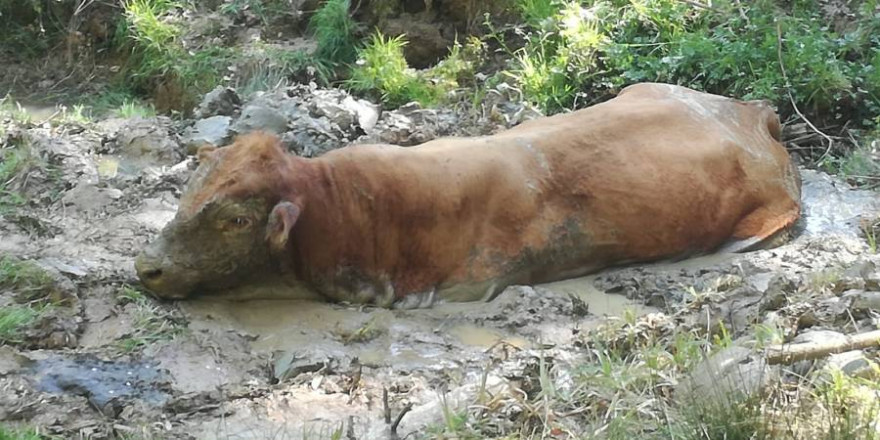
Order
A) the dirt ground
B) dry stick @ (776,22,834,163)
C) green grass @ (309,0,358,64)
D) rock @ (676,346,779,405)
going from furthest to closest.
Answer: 1. green grass @ (309,0,358,64)
2. dry stick @ (776,22,834,163)
3. the dirt ground
4. rock @ (676,346,779,405)

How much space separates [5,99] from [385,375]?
557 cm

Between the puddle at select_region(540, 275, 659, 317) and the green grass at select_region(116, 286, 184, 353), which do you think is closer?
the green grass at select_region(116, 286, 184, 353)

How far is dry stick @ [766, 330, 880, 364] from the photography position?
3611 mm

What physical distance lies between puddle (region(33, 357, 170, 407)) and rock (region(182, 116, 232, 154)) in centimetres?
281

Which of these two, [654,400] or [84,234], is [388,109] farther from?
[654,400]

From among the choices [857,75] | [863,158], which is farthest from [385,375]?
[857,75]

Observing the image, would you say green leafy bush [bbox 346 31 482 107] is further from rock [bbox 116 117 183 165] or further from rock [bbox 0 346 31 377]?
rock [bbox 0 346 31 377]

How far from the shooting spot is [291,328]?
5.04 meters

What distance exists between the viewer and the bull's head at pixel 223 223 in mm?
5004

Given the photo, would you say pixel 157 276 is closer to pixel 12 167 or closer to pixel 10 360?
pixel 10 360

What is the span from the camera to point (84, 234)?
5746 mm

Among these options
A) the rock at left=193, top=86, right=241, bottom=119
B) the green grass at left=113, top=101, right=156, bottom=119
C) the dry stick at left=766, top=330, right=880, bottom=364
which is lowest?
the green grass at left=113, top=101, right=156, bottom=119

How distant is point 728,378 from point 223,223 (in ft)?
8.14

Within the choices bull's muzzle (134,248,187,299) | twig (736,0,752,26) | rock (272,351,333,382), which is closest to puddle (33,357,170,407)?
rock (272,351,333,382)
